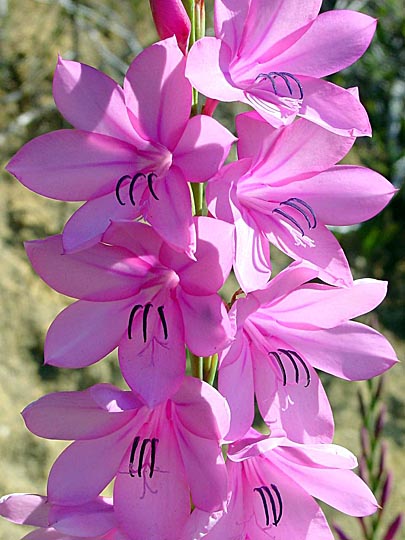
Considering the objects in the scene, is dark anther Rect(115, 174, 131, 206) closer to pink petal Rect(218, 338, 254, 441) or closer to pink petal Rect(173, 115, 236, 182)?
pink petal Rect(173, 115, 236, 182)

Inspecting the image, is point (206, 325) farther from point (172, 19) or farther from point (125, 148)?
point (172, 19)

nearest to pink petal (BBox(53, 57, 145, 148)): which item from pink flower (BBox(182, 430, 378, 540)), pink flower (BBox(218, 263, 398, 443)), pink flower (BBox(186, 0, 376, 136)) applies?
pink flower (BBox(186, 0, 376, 136))

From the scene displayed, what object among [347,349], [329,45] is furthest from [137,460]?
[329,45]

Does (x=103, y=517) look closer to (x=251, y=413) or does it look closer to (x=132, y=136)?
(x=251, y=413)

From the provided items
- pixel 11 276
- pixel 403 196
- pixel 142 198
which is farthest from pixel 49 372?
pixel 142 198

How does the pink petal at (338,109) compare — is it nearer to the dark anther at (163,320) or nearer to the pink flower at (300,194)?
the pink flower at (300,194)

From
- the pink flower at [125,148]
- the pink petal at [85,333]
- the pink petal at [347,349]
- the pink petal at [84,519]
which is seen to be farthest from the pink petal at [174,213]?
the pink petal at [84,519]
